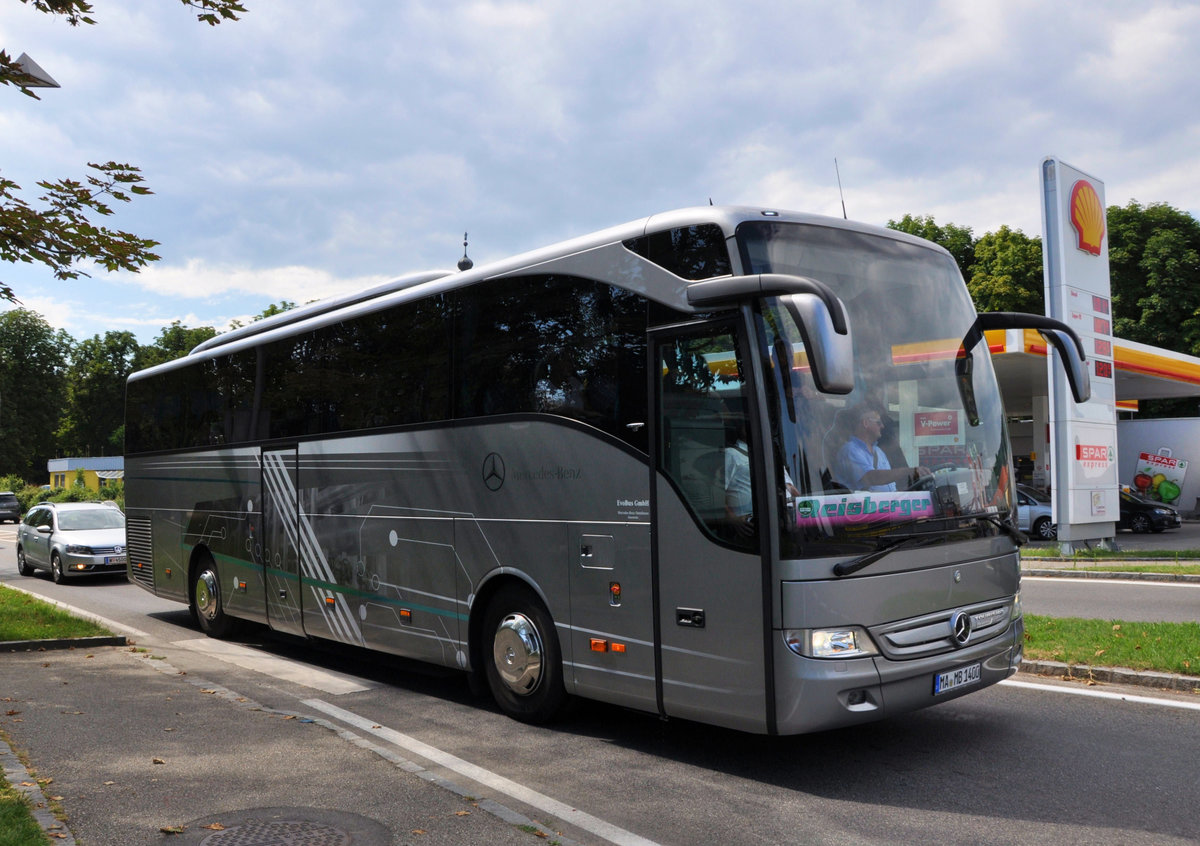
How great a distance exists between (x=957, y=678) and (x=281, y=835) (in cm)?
397

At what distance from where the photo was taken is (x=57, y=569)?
20.9 meters

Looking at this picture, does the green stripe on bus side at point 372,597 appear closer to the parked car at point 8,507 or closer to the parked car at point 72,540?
the parked car at point 72,540

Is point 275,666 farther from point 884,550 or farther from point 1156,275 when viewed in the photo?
point 1156,275

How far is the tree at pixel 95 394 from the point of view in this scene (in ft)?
312

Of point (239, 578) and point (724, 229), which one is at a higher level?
point (724, 229)

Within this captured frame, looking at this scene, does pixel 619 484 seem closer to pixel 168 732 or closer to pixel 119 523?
pixel 168 732

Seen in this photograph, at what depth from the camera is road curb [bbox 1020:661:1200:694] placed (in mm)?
8070

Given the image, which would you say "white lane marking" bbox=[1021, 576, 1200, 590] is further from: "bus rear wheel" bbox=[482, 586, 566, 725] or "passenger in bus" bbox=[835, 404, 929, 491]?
"passenger in bus" bbox=[835, 404, 929, 491]

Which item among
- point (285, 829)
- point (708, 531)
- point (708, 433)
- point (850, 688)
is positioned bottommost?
point (285, 829)

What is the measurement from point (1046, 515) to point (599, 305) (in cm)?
2400

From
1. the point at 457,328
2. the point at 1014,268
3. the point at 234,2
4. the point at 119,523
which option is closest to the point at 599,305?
the point at 457,328

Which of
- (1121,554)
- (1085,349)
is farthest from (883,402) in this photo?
(1121,554)

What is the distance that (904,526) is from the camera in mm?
5895

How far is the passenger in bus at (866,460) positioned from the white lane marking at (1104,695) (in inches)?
123
